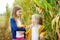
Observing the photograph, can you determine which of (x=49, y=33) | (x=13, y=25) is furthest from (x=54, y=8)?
(x=13, y=25)

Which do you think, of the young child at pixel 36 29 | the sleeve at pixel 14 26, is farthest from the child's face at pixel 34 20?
the sleeve at pixel 14 26

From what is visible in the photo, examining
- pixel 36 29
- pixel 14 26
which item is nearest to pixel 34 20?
pixel 36 29

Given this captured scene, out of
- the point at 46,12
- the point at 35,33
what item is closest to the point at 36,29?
the point at 35,33

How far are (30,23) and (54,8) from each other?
0.76 ft

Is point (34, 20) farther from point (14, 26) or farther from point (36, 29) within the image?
point (14, 26)

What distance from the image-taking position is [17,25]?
4.75 ft

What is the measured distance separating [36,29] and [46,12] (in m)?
0.16

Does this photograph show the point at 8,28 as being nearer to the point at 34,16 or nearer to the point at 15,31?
the point at 15,31

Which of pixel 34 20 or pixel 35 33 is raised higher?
pixel 34 20

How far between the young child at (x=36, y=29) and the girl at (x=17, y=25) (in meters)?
0.06

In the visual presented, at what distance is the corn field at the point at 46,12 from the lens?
52.6 inches

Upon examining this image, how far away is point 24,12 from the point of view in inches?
56.4

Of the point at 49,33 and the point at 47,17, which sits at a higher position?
the point at 47,17

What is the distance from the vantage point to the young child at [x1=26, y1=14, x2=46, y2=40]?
4.57 ft
